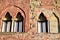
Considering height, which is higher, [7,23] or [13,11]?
[13,11]

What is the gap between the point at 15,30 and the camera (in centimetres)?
998

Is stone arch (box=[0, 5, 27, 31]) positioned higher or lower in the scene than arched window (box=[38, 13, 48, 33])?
higher

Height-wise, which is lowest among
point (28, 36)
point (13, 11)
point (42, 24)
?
point (28, 36)

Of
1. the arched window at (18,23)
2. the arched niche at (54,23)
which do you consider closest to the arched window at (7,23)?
the arched window at (18,23)

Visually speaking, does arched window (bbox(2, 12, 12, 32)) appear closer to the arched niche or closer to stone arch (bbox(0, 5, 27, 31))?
stone arch (bbox(0, 5, 27, 31))

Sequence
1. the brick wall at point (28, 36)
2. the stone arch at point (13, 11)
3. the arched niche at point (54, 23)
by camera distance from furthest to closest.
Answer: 1. the stone arch at point (13, 11)
2. the arched niche at point (54, 23)
3. the brick wall at point (28, 36)

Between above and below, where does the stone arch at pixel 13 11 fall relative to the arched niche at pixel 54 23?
above

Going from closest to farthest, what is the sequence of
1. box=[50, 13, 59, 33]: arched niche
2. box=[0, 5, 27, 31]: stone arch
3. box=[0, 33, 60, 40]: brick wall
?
box=[0, 33, 60, 40]: brick wall, box=[50, 13, 59, 33]: arched niche, box=[0, 5, 27, 31]: stone arch

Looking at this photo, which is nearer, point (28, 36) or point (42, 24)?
point (28, 36)

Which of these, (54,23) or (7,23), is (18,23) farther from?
(54,23)

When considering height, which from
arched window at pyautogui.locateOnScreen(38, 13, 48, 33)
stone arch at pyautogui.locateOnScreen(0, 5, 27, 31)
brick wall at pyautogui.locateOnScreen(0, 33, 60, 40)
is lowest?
brick wall at pyautogui.locateOnScreen(0, 33, 60, 40)

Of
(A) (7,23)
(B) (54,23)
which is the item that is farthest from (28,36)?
(B) (54,23)

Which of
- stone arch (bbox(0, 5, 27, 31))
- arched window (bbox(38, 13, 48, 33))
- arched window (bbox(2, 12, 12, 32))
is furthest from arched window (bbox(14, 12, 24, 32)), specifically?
arched window (bbox(38, 13, 48, 33))

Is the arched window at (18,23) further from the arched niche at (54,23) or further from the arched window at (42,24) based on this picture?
the arched niche at (54,23)
